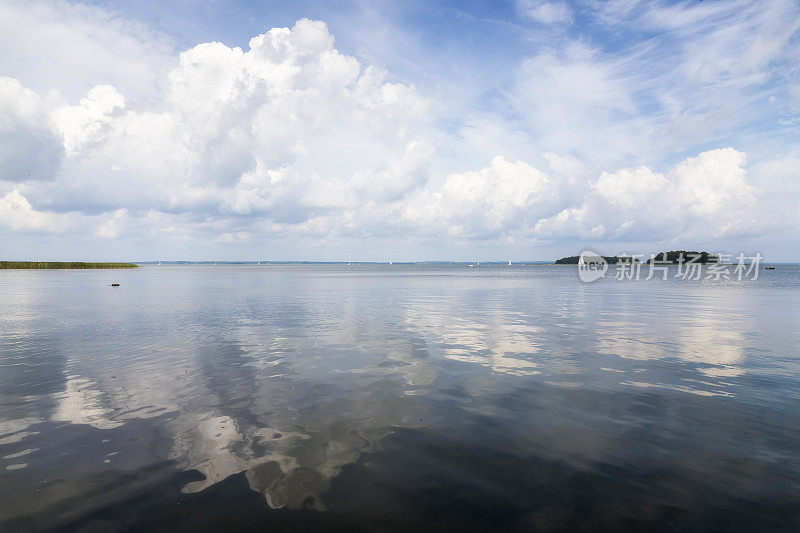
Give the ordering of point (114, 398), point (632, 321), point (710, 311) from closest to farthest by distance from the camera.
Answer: point (114, 398), point (632, 321), point (710, 311)

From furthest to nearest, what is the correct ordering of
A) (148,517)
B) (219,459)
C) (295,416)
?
(295,416), (219,459), (148,517)

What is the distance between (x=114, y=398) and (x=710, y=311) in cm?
5017

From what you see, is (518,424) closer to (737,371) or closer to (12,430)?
(737,371)

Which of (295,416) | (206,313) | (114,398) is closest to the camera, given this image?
(295,416)

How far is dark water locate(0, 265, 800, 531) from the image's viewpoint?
329 inches

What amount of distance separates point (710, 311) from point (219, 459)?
4862cm

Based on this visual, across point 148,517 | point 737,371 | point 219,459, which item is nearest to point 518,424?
point 219,459

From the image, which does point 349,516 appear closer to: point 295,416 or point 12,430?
point 295,416

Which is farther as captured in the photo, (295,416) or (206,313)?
(206,313)

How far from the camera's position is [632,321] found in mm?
35688

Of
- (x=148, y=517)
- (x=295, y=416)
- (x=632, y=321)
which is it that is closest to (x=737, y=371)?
(x=632, y=321)

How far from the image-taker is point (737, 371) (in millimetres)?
19172

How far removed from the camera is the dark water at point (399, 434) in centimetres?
835

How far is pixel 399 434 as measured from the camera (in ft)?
39.6
